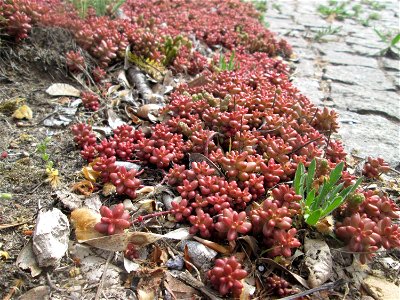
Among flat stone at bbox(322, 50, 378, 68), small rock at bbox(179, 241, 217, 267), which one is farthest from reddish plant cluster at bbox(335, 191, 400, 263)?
flat stone at bbox(322, 50, 378, 68)

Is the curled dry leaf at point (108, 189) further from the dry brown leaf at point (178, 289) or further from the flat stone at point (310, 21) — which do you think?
the flat stone at point (310, 21)

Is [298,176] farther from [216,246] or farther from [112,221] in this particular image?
[112,221]

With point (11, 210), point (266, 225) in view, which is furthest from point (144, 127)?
point (266, 225)

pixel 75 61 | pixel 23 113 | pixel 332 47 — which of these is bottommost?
pixel 332 47

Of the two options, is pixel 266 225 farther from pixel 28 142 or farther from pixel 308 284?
pixel 28 142

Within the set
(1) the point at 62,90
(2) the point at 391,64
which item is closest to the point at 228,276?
(1) the point at 62,90

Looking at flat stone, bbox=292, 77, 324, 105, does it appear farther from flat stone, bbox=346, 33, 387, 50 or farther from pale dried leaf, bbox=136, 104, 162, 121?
flat stone, bbox=346, 33, 387, 50
